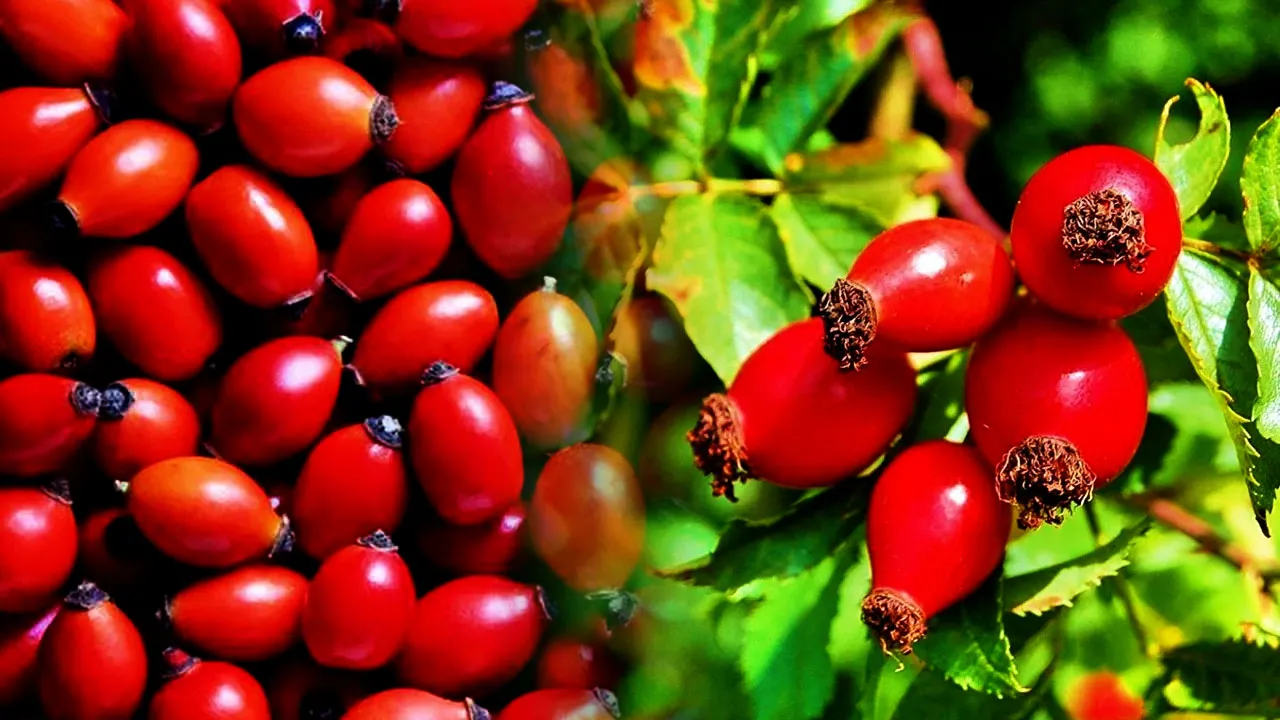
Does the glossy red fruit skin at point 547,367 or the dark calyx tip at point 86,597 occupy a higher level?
the glossy red fruit skin at point 547,367

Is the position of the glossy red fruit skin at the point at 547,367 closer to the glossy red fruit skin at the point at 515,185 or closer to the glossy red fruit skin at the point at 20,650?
the glossy red fruit skin at the point at 515,185

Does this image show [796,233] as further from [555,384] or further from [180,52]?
[180,52]

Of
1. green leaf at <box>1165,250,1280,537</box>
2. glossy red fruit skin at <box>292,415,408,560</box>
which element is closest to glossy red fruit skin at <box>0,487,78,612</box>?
glossy red fruit skin at <box>292,415,408,560</box>

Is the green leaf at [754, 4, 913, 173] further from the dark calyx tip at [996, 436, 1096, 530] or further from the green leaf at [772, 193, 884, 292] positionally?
the dark calyx tip at [996, 436, 1096, 530]

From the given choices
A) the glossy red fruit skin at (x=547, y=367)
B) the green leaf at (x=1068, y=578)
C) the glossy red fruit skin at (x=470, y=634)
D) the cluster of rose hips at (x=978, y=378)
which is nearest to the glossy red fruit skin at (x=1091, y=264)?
the cluster of rose hips at (x=978, y=378)

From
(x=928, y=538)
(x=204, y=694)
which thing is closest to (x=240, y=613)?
(x=204, y=694)

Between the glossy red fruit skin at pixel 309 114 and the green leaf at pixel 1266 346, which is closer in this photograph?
the green leaf at pixel 1266 346
